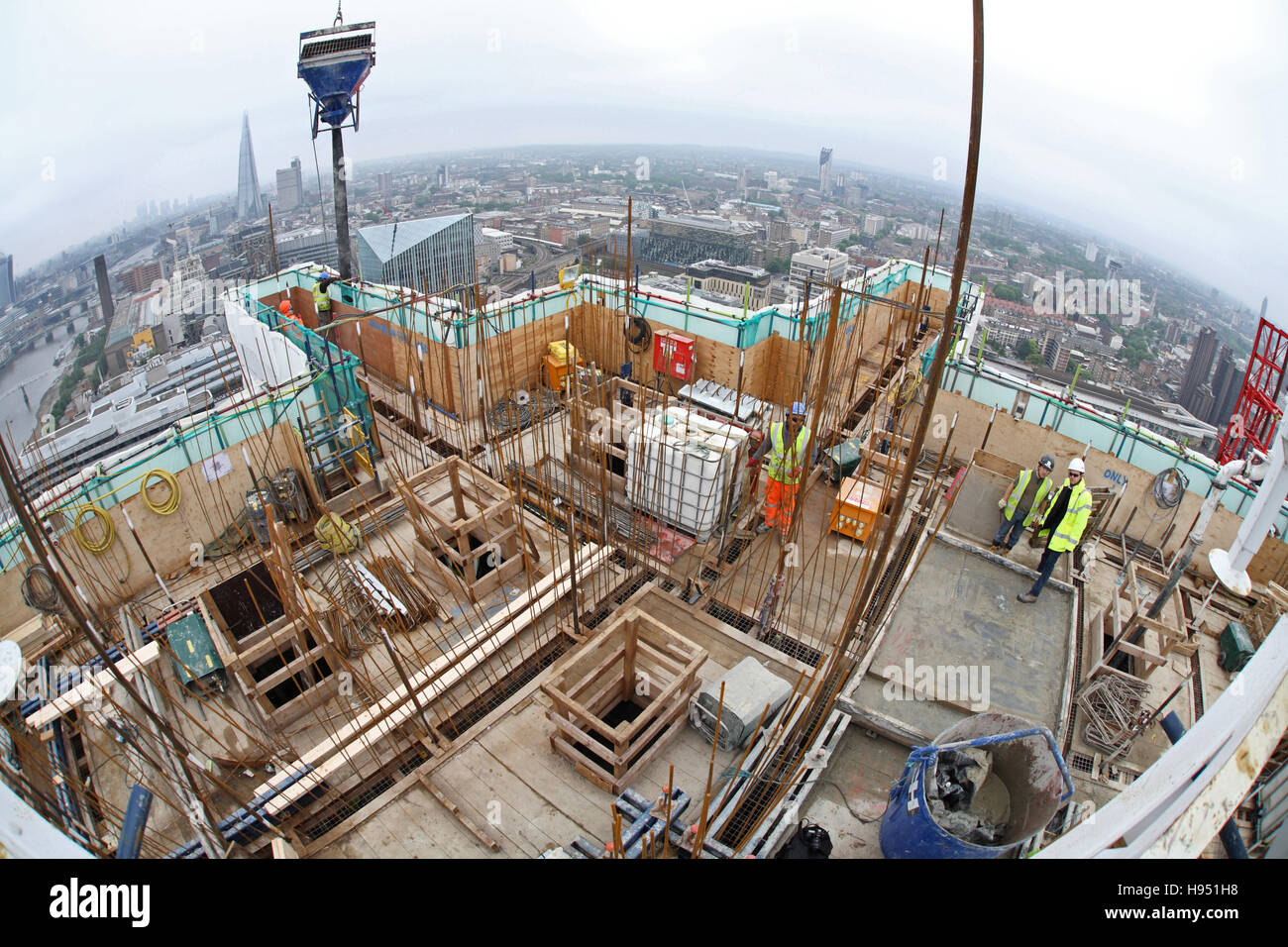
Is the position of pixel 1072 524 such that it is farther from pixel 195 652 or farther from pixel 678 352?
pixel 195 652

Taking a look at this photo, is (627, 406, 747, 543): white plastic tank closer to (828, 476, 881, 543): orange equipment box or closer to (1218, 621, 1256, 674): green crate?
(828, 476, 881, 543): orange equipment box

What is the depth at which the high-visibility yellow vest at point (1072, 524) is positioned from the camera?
6.50 meters

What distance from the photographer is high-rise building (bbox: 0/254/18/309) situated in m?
9.89

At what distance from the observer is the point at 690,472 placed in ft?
26.1

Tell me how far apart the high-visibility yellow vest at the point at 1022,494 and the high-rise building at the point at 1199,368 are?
24.0m

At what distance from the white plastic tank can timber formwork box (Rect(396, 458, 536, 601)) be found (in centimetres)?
172

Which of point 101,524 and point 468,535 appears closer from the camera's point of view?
point 101,524

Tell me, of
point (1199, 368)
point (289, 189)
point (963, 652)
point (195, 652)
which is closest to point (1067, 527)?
point (963, 652)

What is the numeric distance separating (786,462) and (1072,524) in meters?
3.14

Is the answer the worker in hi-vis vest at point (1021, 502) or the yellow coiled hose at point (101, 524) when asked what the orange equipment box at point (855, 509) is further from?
the yellow coiled hose at point (101, 524)

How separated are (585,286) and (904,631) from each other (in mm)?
9736

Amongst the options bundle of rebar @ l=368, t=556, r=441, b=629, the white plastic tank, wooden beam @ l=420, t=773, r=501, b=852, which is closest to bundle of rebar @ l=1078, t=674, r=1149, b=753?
the white plastic tank

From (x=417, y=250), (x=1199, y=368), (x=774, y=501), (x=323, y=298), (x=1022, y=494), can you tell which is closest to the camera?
(x=1022, y=494)
